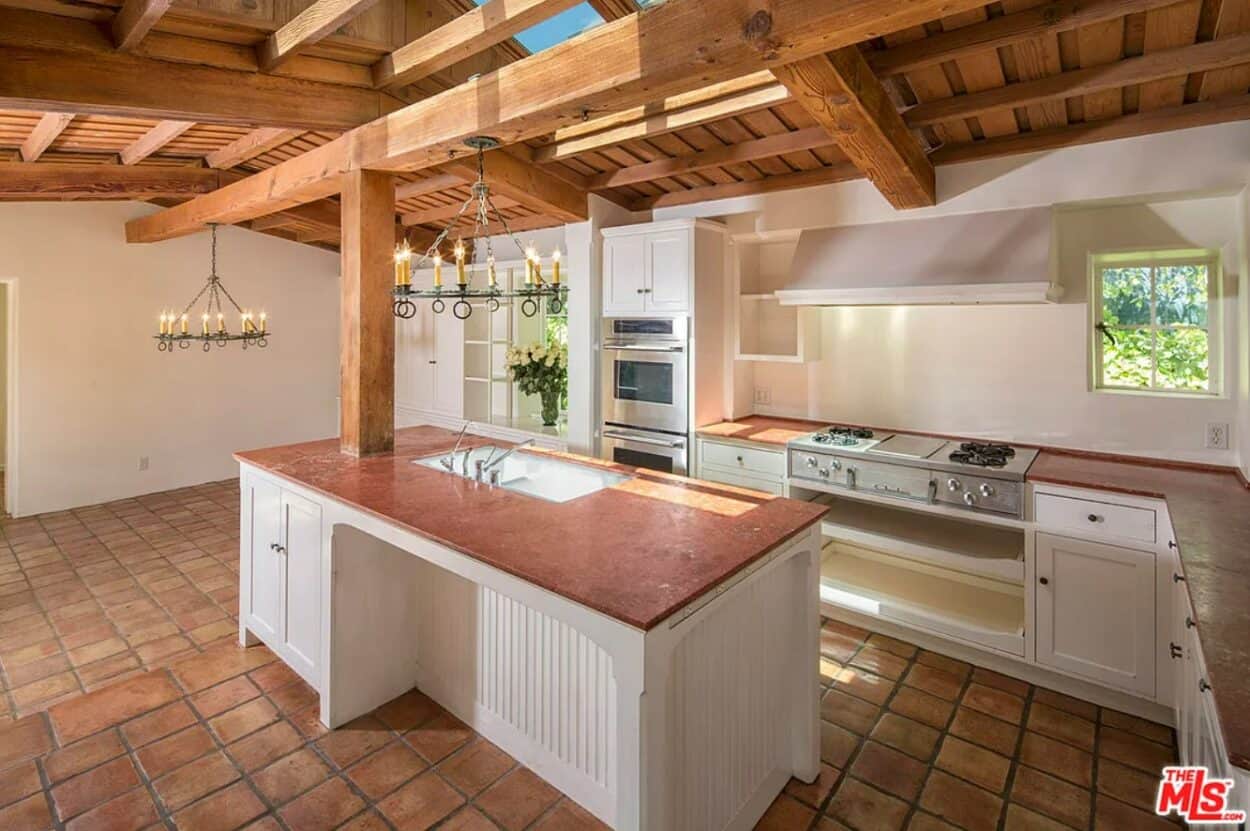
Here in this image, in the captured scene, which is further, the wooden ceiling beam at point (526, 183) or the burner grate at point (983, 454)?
the wooden ceiling beam at point (526, 183)

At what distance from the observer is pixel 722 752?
186 cm

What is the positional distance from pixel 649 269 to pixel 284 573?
8.58ft

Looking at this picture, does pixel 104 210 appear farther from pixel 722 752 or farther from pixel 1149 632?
pixel 1149 632

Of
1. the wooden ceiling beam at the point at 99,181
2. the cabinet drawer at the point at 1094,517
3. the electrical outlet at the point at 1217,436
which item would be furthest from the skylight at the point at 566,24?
the wooden ceiling beam at the point at 99,181

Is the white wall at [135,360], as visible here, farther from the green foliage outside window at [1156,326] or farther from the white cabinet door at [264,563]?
the green foliage outside window at [1156,326]

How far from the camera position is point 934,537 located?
3.12 m

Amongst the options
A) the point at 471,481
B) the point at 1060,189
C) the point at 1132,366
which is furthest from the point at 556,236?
the point at 1132,366

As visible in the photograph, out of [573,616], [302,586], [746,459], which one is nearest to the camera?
[573,616]

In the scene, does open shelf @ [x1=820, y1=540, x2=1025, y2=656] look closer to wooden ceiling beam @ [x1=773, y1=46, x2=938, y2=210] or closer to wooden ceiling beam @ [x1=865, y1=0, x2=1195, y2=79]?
wooden ceiling beam @ [x1=773, y1=46, x2=938, y2=210]

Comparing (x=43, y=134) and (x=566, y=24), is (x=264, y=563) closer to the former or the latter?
(x=566, y=24)

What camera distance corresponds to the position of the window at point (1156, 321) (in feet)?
9.68

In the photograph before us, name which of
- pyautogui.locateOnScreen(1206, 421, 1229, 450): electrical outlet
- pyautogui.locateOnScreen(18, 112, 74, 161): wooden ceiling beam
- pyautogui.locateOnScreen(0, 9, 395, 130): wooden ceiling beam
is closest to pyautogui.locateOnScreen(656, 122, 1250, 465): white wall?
pyautogui.locateOnScreen(1206, 421, 1229, 450): electrical outlet

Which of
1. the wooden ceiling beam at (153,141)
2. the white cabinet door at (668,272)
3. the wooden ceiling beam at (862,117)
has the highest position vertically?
the wooden ceiling beam at (153,141)

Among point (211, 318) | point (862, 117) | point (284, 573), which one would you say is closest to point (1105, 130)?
point (862, 117)
